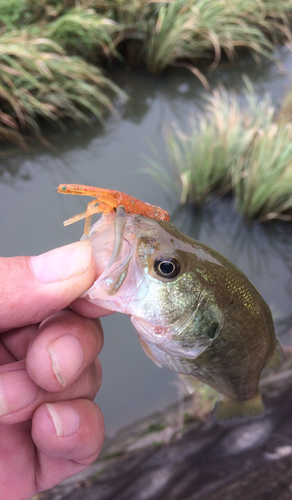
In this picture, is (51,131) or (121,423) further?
(51,131)

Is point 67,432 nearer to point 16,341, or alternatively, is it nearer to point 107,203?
point 16,341

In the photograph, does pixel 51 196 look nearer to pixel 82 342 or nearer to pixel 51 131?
pixel 51 131

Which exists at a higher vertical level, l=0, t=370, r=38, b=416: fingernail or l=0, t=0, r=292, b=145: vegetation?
l=0, t=0, r=292, b=145: vegetation

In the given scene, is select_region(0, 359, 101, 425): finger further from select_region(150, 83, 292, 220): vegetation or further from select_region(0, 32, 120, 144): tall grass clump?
select_region(0, 32, 120, 144): tall grass clump

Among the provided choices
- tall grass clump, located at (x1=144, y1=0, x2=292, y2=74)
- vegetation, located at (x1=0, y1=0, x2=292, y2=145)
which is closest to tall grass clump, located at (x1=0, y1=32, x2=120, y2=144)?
vegetation, located at (x1=0, y1=0, x2=292, y2=145)

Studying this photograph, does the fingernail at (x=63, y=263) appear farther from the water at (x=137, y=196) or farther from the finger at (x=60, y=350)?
the water at (x=137, y=196)

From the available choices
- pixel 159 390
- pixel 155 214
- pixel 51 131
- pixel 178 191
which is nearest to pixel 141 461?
pixel 159 390
